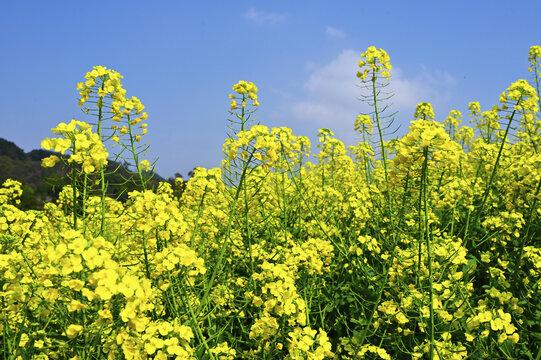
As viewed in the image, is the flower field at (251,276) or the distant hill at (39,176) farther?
the distant hill at (39,176)

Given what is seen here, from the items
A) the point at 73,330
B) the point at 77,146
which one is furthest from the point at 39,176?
the point at 73,330

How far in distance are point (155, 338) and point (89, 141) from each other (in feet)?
3.58

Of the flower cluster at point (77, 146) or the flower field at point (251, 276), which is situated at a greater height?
the flower cluster at point (77, 146)

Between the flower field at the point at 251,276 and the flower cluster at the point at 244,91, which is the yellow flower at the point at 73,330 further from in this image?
the flower cluster at the point at 244,91

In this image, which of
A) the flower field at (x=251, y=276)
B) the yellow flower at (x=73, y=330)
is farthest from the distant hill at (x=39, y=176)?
the yellow flower at (x=73, y=330)

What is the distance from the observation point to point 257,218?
4762 mm

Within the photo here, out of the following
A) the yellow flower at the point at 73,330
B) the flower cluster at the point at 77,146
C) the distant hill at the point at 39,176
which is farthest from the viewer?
the distant hill at the point at 39,176

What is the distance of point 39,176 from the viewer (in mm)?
3736

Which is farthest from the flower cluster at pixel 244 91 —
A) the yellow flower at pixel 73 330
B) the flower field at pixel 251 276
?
the yellow flower at pixel 73 330

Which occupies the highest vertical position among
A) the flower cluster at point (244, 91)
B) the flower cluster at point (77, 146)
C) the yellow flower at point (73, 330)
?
the flower cluster at point (244, 91)

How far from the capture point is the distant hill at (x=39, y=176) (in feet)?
8.68

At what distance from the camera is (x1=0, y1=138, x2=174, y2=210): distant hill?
2647 mm

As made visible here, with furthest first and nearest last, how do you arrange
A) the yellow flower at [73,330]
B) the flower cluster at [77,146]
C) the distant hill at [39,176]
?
the distant hill at [39,176] < the flower cluster at [77,146] < the yellow flower at [73,330]

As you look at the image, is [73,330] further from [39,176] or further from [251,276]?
[39,176]
